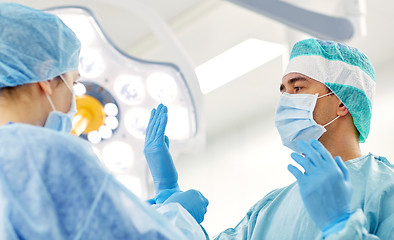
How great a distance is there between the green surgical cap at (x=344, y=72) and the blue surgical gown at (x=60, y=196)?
1.12 m

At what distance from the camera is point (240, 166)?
4.26 m

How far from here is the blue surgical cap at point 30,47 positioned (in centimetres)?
168

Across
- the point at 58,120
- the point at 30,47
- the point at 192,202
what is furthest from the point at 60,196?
the point at 192,202

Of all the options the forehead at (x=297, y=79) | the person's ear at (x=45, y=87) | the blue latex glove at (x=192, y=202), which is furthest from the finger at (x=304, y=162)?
the person's ear at (x=45, y=87)

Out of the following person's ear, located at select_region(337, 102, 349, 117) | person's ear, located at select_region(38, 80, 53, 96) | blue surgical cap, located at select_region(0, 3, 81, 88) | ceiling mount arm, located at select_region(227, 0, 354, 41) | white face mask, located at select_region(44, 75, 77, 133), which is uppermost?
ceiling mount arm, located at select_region(227, 0, 354, 41)

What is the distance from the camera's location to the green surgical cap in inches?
95.7

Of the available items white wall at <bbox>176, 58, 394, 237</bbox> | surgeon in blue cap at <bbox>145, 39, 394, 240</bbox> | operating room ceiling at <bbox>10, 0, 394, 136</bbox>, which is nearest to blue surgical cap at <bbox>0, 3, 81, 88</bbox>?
surgeon in blue cap at <bbox>145, 39, 394, 240</bbox>

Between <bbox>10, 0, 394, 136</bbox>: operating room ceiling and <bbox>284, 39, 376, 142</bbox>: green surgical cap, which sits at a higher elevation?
<bbox>284, 39, 376, 142</bbox>: green surgical cap

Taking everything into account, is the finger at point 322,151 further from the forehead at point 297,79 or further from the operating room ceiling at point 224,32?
the operating room ceiling at point 224,32

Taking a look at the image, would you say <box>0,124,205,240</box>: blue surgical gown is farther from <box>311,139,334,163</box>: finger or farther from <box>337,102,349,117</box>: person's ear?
<box>337,102,349,117</box>: person's ear

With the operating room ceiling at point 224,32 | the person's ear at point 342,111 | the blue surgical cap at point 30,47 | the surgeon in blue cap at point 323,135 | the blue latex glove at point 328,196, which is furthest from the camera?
the operating room ceiling at point 224,32

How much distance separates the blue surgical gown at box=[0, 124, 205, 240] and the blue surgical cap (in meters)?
0.21

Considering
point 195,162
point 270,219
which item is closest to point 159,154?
point 270,219

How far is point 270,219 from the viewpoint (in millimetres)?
2320
